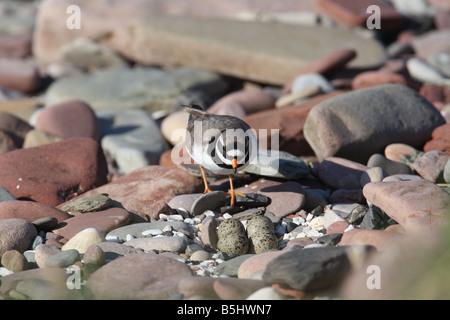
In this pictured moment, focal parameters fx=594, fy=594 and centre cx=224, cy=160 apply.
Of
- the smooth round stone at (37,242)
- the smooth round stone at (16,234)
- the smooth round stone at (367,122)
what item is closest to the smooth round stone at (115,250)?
the smooth round stone at (37,242)

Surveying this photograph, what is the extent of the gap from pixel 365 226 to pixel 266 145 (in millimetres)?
2188

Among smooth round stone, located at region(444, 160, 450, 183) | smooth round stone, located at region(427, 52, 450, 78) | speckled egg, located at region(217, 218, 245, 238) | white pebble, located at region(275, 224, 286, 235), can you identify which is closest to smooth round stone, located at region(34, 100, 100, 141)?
speckled egg, located at region(217, 218, 245, 238)

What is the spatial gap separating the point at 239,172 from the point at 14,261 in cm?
265

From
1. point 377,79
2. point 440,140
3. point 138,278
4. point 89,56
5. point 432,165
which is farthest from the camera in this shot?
point 89,56

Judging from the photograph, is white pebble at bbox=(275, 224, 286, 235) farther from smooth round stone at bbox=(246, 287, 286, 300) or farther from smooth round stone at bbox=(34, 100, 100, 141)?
smooth round stone at bbox=(34, 100, 100, 141)

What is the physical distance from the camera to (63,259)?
192 inches

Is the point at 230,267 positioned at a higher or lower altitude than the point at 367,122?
lower

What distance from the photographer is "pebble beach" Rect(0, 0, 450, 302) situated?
173 inches

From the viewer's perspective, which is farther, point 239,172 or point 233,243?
point 239,172

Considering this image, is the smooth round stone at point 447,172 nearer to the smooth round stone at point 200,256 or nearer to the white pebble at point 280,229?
the white pebble at point 280,229

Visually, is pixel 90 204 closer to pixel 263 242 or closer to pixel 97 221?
pixel 97 221

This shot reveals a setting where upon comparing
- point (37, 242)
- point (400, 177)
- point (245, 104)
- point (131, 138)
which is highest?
point (400, 177)

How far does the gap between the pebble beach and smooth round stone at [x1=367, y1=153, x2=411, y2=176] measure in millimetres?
28

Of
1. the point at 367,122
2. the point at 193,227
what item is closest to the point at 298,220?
the point at 193,227
